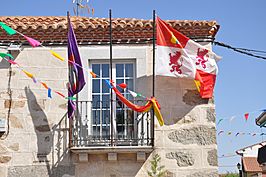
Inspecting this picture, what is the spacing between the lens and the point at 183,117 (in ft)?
29.0

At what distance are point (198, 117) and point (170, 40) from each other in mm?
1440

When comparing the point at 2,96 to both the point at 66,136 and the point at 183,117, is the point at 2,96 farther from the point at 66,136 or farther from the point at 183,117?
the point at 183,117

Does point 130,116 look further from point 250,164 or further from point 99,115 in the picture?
point 250,164

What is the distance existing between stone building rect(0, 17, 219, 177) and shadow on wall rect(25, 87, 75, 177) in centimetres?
2

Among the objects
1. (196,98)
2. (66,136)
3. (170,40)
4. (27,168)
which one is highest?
(170,40)

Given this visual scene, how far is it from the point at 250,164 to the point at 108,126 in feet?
49.8

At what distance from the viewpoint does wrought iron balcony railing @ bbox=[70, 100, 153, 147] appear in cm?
873

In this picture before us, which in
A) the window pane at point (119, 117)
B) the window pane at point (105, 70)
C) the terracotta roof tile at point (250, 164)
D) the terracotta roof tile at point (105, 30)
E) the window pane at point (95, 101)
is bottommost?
the terracotta roof tile at point (250, 164)

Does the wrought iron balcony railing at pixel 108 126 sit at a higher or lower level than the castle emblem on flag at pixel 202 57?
lower

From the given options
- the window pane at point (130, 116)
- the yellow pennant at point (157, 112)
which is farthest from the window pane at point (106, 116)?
the yellow pennant at point (157, 112)

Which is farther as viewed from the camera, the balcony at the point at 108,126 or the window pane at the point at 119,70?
the window pane at the point at 119,70

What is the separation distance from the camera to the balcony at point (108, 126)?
343 inches

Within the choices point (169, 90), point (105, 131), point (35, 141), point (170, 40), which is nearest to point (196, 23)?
point (170, 40)

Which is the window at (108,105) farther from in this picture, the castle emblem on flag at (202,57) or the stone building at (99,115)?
the castle emblem on flag at (202,57)
